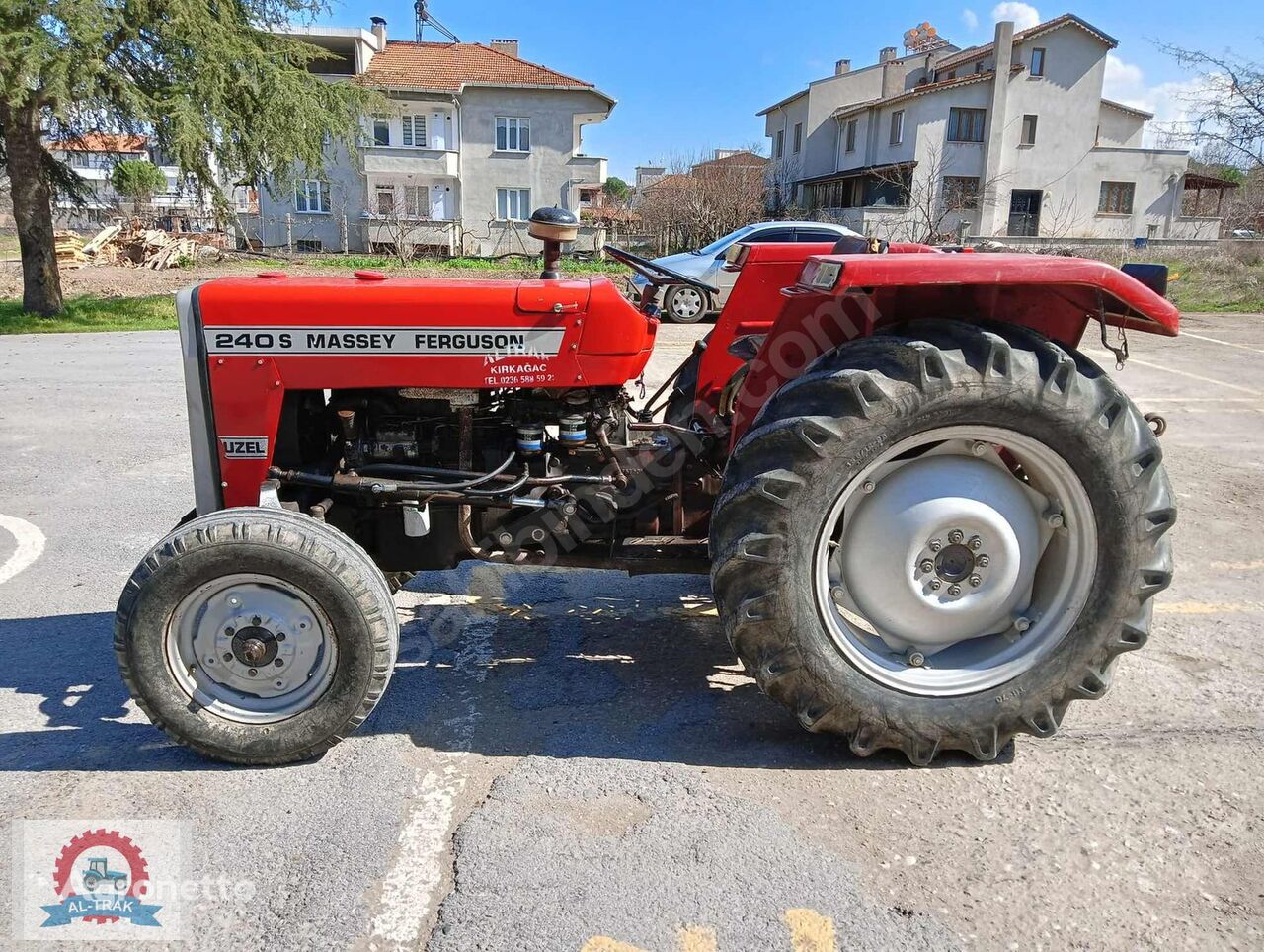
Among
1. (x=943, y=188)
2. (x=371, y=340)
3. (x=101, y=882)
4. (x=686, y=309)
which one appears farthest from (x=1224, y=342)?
(x=943, y=188)

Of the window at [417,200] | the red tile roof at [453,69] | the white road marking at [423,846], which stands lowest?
the white road marking at [423,846]

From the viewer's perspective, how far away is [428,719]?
128 inches

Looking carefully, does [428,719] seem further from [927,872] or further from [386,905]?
[927,872]

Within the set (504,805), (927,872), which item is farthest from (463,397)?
(927,872)

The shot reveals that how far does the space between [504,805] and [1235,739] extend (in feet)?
8.30

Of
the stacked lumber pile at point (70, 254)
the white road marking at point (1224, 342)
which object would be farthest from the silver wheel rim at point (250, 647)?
the stacked lumber pile at point (70, 254)

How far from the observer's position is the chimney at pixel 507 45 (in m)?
39.7

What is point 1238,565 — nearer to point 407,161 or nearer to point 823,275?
point 823,275

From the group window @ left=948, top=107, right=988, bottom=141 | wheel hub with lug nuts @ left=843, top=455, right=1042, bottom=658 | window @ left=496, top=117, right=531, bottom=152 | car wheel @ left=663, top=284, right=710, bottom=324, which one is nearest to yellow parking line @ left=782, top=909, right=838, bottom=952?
wheel hub with lug nuts @ left=843, top=455, right=1042, bottom=658

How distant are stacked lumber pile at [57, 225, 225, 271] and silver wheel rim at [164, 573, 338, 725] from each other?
91.1ft

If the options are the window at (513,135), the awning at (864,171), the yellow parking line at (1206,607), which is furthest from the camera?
the awning at (864,171)

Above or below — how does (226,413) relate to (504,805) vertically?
above

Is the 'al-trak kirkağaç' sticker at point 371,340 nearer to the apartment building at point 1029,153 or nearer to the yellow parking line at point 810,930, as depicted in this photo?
the yellow parking line at point 810,930

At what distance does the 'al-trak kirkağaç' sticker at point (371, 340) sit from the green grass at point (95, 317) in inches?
499
